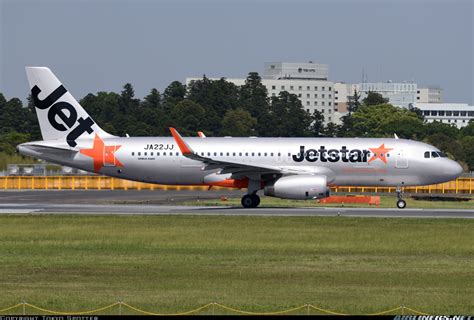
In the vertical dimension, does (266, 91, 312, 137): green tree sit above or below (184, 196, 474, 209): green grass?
above

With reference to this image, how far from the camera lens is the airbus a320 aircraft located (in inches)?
2261

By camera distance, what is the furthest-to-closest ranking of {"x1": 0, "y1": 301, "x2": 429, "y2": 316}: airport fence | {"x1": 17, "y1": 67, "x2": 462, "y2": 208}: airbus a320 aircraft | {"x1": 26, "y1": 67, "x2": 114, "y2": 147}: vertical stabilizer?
{"x1": 26, "y1": 67, "x2": 114, "y2": 147}: vertical stabilizer → {"x1": 17, "y1": 67, "x2": 462, "y2": 208}: airbus a320 aircraft → {"x1": 0, "y1": 301, "x2": 429, "y2": 316}: airport fence

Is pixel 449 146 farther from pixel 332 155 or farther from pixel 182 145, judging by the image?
pixel 182 145

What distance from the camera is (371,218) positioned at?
49531 mm

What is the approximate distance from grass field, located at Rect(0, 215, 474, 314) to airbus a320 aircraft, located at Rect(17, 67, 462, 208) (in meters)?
8.71

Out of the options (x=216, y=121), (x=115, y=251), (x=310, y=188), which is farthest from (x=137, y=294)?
(x=216, y=121)

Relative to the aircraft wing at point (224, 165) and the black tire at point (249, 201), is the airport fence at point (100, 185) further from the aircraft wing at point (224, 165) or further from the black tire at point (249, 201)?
the aircraft wing at point (224, 165)

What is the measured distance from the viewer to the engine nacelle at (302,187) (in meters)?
54.5

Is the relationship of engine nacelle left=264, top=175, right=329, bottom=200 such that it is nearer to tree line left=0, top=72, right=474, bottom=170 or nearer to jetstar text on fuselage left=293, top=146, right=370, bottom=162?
jetstar text on fuselage left=293, top=146, right=370, bottom=162

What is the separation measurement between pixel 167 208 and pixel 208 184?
2589 millimetres

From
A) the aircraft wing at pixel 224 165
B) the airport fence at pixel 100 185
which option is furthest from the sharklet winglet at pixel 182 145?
the airport fence at pixel 100 185

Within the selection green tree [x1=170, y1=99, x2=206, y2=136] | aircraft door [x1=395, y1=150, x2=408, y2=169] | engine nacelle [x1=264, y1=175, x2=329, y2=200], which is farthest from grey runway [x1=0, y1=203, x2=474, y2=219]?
green tree [x1=170, y1=99, x2=206, y2=136]

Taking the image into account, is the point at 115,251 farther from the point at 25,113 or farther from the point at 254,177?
the point at 25,113

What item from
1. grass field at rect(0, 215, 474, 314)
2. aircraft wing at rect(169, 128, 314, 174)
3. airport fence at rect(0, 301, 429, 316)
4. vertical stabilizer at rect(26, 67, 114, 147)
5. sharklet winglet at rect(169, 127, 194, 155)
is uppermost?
vertical stabilizer at rect(26, 67, 114, 147)
